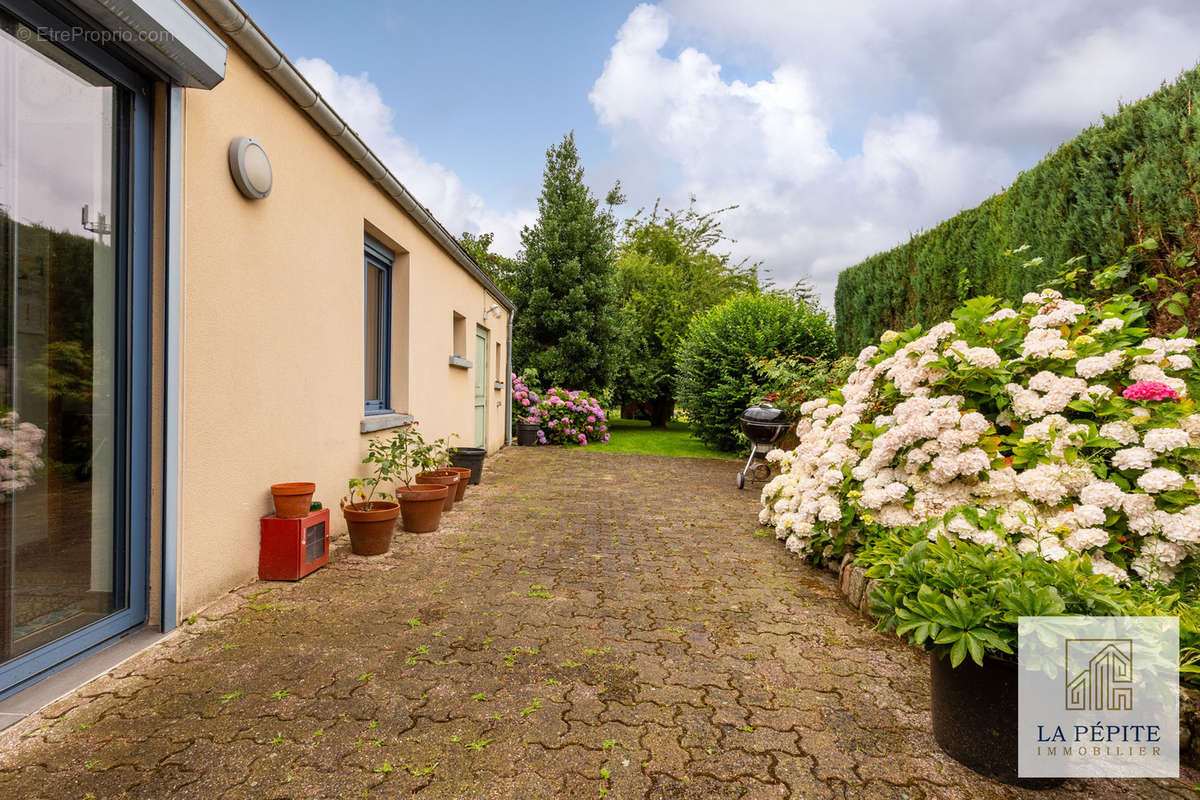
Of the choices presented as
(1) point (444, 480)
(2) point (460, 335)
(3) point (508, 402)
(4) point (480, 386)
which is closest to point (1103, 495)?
(1) point (444, 480)

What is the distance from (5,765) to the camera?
1662mm

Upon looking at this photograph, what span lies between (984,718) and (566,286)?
46.5 feet

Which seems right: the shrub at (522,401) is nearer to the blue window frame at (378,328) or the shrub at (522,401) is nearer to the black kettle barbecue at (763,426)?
the black kettle barbecue at (763,426)

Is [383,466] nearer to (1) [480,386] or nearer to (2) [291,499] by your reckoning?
(2) [291,499]

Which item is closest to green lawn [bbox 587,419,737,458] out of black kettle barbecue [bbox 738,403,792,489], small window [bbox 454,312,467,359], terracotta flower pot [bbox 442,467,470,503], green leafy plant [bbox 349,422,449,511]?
black kettle barbecue [bbox 738,403,792,489]

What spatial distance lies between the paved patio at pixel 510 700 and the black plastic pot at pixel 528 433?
9089mm

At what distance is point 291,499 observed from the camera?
11.3 feet

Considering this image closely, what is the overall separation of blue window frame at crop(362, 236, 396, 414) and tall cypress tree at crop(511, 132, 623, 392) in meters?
9.07

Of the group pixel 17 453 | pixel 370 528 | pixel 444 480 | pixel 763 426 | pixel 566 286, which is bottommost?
pixel 370 528

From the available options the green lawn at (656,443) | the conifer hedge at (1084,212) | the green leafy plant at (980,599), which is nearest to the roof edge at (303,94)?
the green leafy plant at (980,599)

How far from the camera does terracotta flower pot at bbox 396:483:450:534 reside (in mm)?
4648

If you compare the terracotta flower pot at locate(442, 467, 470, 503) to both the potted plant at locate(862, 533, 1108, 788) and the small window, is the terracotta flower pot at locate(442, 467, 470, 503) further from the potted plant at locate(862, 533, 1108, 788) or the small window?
the potted plant at locate(862, 533, 1108, 788)

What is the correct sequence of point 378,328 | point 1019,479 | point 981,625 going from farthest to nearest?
point 378,328 → point 1019,479 → point 981,625

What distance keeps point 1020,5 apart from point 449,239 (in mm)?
6143
